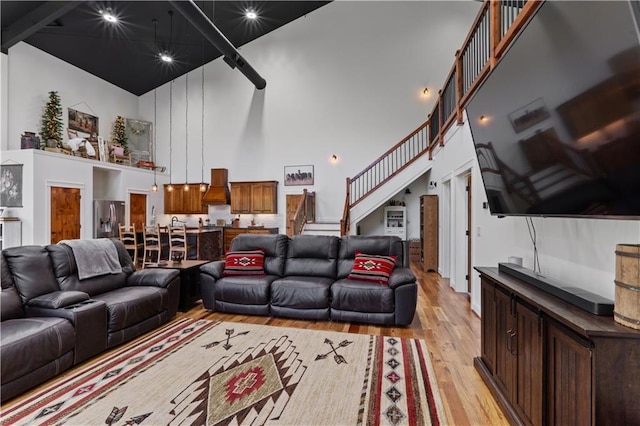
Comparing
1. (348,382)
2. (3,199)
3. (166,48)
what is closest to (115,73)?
(166,48)

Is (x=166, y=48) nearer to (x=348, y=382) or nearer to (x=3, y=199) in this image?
(x=3, y=199)

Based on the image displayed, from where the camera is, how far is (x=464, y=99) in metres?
3.99

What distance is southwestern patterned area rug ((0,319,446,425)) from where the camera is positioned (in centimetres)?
191

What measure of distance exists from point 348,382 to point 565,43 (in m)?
2.45

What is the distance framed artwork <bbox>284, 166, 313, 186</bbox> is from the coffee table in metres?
5.05

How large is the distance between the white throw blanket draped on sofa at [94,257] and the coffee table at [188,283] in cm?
65

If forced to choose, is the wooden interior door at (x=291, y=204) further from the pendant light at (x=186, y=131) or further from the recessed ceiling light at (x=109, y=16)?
the recessed ceiling light at (x=109, y=16)

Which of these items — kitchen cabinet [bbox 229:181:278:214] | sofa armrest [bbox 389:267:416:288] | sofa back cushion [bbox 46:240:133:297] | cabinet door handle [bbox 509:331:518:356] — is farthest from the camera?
kitchen cabinet [bbox 229:181:278:214]

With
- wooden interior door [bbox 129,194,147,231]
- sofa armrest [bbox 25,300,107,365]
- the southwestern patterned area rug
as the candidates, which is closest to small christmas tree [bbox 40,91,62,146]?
wooden interior door [bbox 129,194,147,231]

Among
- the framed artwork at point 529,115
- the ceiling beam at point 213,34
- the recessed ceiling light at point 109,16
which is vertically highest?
the recessed ceiling light at point 109,16

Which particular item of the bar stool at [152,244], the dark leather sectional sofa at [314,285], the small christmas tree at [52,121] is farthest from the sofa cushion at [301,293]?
the small christmas tree at [52,121]

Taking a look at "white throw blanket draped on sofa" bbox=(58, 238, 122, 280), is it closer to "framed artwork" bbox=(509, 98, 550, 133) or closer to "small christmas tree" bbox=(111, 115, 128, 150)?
"framed artwork" bbox=(509, 98, 550, 133)

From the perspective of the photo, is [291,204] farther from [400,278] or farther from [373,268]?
[400,278]

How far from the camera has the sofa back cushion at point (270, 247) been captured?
4090mm
